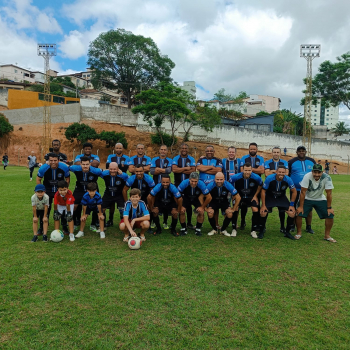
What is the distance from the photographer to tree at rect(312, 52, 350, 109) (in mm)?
34625

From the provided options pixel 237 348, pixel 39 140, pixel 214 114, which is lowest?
pixel 237 348

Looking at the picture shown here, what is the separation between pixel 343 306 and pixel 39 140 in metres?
42.7

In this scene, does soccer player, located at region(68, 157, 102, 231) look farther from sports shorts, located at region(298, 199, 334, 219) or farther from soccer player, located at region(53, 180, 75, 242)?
sports shorts, located at region(298, 199, 334, 219)

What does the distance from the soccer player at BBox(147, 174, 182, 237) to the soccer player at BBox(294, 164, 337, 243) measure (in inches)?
110

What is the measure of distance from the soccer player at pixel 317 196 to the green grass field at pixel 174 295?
0.61 meters

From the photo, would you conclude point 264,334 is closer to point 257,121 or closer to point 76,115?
point 76,115

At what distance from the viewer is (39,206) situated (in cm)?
607

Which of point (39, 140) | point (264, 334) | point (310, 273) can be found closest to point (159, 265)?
point (264, 334)

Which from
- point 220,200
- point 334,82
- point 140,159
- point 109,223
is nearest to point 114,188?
point 109,223

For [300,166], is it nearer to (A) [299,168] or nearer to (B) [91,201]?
(A) [299,168]

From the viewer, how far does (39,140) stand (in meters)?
40.1

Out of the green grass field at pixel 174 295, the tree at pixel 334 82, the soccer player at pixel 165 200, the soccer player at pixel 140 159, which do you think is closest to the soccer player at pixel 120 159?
the soccer player at pixel 140 159

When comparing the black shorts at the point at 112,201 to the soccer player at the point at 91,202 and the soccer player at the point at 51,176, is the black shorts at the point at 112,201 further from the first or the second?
the soccer player at the point at 51,176

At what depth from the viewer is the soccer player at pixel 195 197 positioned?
6.59 meters
